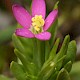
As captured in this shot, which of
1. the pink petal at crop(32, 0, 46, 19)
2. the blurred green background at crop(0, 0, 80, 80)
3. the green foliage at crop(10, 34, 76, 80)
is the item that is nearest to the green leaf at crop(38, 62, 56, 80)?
the green foliage at crop(10, 34, 76, 80)

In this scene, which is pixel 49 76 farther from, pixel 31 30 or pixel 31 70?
pixel 31 30

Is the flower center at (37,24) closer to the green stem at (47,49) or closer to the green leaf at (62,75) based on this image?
the green stem at (47,49)

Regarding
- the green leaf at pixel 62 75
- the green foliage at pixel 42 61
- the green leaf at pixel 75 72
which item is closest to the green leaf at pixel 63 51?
the green foliage at pixel 42 61

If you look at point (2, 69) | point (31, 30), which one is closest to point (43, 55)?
point (31, 30)

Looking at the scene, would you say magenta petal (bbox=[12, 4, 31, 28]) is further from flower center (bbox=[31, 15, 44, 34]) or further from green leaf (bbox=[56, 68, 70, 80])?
green leaf (bbox=[56, 68, 70, 80])

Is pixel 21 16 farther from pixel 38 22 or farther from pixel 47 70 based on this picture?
pixel 47 70

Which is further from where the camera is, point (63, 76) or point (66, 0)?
point (66, 0)
